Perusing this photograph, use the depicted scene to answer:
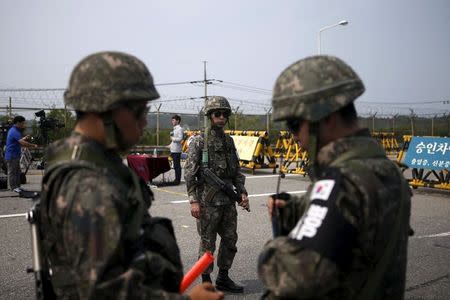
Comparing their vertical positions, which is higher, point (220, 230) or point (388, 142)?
point (388, 142)

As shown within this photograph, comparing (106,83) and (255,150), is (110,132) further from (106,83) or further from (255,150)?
(255,150)

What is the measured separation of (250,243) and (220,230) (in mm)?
1493

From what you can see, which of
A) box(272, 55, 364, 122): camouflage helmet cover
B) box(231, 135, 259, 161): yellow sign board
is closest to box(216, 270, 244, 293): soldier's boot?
box(272, 55, 364, 122): camouflage helmet cover

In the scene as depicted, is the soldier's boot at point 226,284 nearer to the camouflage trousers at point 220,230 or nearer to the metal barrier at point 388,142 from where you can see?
the camouflage trousers at point 220,230

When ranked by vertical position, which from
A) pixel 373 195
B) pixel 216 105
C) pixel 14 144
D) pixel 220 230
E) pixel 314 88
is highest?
pixel 216 105

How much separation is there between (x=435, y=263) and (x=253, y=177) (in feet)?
28.5

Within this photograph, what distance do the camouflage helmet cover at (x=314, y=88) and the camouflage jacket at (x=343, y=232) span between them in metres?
0.15

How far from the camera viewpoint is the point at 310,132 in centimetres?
167

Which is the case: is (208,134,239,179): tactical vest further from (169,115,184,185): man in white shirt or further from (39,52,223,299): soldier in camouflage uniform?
(169,115,184,185): man in white shirt

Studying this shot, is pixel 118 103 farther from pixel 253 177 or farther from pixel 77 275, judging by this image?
pixel 253 177

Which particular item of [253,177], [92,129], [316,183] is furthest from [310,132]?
[253,177]

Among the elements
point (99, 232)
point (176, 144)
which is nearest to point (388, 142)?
point (176, 144)

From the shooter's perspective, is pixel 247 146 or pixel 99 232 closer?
pixel 99 232

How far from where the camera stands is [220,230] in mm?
4398
